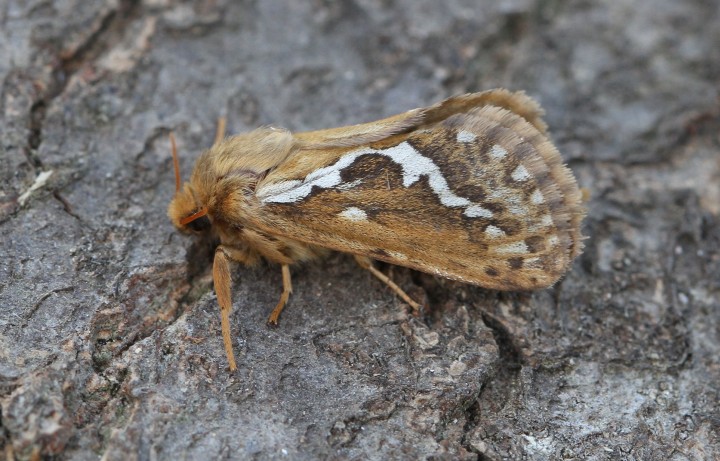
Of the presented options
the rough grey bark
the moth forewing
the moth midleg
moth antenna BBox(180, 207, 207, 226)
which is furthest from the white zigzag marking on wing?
the moth midleg

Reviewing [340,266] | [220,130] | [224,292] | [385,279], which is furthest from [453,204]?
[220,130]

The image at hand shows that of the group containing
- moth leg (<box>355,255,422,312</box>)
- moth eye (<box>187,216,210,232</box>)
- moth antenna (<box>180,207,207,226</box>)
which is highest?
moth antenna (<box>180,207,207,226</box>)

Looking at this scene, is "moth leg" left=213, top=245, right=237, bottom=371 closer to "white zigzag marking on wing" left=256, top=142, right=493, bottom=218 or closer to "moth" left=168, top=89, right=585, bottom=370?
"moth" left=168, top=89, right=585, bottom=370

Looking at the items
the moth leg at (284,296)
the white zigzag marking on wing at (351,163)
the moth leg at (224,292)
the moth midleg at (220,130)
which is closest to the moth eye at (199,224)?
the moth leg at (224,292)

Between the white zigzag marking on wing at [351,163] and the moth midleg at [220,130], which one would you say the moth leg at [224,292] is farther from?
the moth midleg at [220,130]

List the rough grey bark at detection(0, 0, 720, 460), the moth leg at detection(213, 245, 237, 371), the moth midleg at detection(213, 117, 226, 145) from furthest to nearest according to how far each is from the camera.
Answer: the moth midleg at detection(213, 117, 226, 145)
the moth leg at detection(213, 245, 237, 371)
the rough grey bark at detection(0, 0, 720, 460)

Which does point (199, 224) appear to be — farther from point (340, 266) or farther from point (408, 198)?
point (408, 198)

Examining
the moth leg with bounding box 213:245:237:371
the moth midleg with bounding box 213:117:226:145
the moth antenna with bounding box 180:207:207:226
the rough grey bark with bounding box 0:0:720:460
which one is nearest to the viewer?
the rough grey bark with bounding box 0:0:720:460

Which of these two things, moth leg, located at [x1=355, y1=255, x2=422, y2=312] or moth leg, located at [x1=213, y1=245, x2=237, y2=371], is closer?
moth leg, located at [x1=213, y1=245, x2=237, y2=371]
